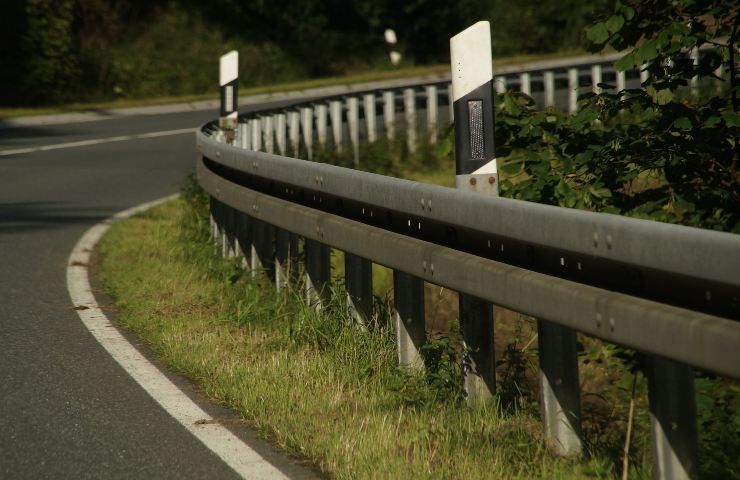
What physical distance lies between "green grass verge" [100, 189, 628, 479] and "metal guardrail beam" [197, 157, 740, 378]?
521 millimetres

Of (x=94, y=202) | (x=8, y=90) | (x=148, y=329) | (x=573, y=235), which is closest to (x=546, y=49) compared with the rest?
(x=8, y=90)

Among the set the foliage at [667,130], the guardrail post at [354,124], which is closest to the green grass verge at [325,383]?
the foliage at [667,130]

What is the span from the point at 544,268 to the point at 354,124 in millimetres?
13525

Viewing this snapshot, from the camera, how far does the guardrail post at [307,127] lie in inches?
628

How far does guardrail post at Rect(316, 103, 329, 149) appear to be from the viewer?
1706 centimetres

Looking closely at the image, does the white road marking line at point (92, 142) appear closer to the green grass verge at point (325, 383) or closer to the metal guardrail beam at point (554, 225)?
the green grass verge at point (325, 383)

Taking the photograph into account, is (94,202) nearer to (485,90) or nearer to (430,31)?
(485,90)

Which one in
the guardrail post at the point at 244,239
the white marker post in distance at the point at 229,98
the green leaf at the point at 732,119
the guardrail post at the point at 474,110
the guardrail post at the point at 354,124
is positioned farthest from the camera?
the guardrail post at the point at 354,124

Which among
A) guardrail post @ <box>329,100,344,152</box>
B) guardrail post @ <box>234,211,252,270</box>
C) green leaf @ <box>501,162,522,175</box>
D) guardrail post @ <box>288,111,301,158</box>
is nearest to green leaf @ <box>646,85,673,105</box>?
green leaf @ <box>501,162,522,175</box>

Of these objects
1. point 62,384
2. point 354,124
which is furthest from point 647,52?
point 354,124

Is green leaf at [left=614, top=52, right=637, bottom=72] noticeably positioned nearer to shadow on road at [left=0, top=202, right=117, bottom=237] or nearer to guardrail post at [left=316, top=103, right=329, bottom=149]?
shadow on road at [left=0, top=202, right=117, bottom=237]

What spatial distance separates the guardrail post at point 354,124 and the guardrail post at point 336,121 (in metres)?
0.27

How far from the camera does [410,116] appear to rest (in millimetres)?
19125

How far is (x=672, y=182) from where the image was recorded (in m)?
6.98
